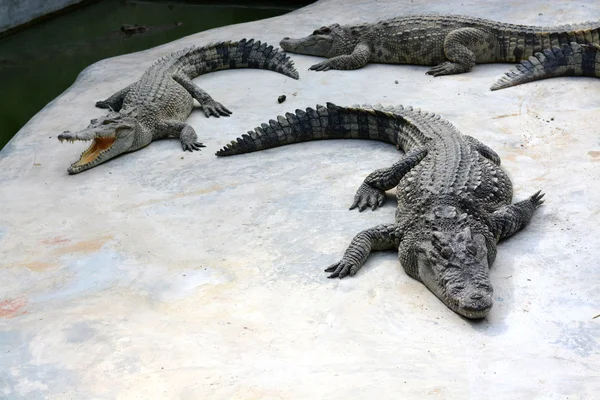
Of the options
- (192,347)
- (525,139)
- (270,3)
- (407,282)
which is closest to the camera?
(192,347)

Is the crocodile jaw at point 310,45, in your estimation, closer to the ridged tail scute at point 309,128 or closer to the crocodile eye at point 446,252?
the ridged tail scute at point 309,128

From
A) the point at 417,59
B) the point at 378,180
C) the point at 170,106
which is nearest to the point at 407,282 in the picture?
the point at 378,180

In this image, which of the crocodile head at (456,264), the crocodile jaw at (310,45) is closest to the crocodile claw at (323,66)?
the crocodile jaw at (310,45)

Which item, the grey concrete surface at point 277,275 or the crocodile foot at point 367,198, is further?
the crocodile foot at point 367,198

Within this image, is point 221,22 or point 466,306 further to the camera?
point 221,22

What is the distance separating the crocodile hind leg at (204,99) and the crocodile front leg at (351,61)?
1.46 metres

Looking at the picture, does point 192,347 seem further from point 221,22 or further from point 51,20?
point 51,20

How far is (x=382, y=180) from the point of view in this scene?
5.27 m

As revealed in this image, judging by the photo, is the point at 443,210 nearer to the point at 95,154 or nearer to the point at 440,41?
the point at 95,154

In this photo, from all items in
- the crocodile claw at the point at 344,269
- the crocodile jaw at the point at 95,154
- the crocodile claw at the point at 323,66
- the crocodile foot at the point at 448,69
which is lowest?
the crocodile claw at the point at 344,269

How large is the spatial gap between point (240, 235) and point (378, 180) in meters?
1.09

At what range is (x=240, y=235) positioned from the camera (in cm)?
495

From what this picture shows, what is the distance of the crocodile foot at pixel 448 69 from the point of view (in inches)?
306

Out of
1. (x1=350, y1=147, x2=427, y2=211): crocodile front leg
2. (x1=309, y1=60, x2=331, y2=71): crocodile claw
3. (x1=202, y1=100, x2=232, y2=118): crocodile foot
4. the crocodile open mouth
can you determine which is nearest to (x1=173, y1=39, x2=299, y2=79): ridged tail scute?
(x1=309, y1=60, x2=331, y2=71): crocodile claw
